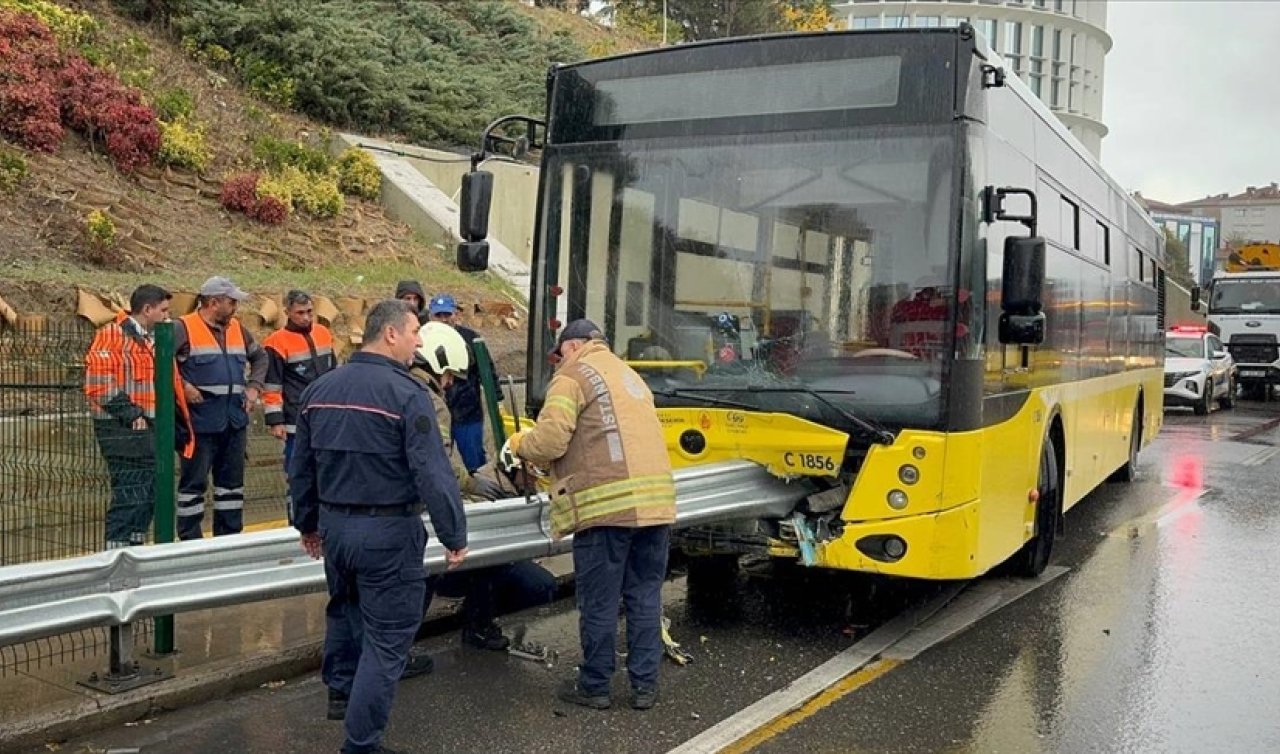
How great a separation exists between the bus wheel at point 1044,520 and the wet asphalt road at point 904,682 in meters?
0.26

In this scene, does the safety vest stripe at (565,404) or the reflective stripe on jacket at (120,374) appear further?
the reflective stripe on jacket at (120,374)

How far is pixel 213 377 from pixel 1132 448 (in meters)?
10.6

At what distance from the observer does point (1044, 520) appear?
28.0ft

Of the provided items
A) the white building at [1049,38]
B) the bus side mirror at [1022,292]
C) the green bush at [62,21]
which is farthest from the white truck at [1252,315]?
the white building at [1049,38]

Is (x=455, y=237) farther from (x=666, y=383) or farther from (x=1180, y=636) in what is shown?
(x=1180, y=636)

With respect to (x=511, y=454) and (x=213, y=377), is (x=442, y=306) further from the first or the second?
(x=511, y=454)

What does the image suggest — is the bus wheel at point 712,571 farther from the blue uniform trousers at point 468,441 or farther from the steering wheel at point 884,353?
the steering wheel at point 884,353

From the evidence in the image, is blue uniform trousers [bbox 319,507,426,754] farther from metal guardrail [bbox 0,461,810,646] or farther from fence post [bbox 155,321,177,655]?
fence post [bbox 155,321,177,655]

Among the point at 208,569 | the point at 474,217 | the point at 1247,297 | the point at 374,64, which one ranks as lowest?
the point at 208,569

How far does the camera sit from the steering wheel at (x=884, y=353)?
6520mm

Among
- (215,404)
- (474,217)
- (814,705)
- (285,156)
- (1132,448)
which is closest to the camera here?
(814,705)

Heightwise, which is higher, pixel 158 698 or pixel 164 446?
pixel 164 446

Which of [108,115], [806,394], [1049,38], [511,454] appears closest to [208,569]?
[511,454]

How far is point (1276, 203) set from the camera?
12731 cm
